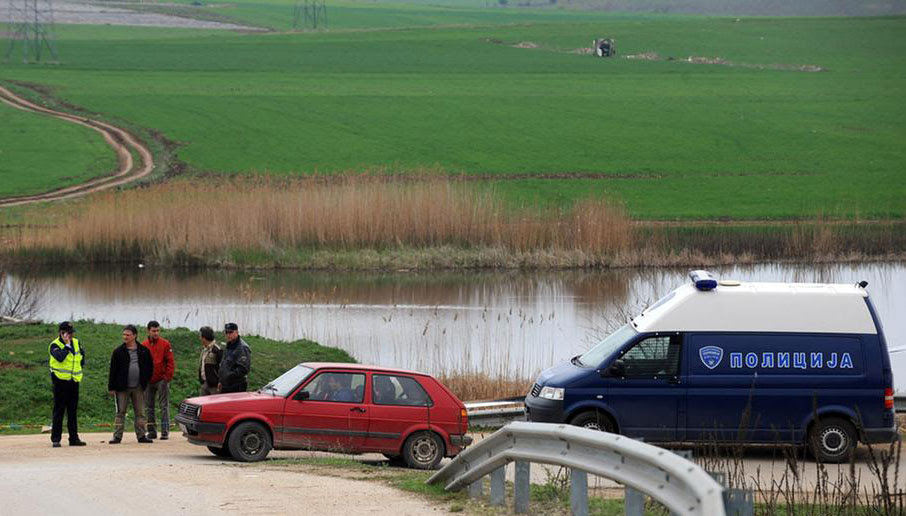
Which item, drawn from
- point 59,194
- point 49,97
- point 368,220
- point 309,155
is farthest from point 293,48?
point 368,220

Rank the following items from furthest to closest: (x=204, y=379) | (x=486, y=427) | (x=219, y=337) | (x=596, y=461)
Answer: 1. (x=219, y=337)
2. (x=486, y=427)
3. (x=204, y=379)
4. (x=596, y=461)

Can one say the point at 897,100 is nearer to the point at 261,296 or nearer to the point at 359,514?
the point at 261,296

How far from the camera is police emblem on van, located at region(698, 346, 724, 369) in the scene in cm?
1989

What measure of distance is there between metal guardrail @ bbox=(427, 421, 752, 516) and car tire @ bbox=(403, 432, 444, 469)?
447 cm

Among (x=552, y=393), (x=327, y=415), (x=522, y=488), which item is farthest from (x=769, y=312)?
(x=522, y=488)

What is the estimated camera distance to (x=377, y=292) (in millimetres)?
48469

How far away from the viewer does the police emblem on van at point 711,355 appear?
65.3 feet

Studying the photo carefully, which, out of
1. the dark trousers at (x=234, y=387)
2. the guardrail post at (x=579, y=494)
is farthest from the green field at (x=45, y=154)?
the guardrail post at (x=579, y=494)

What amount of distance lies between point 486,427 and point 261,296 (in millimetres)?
24092

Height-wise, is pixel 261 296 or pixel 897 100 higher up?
pixel 897 100

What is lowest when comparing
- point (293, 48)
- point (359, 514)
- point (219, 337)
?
point (359, 514)

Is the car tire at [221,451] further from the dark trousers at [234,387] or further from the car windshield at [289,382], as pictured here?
the dark trousers at [234,387]

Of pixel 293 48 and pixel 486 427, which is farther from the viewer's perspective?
pixel 293 48

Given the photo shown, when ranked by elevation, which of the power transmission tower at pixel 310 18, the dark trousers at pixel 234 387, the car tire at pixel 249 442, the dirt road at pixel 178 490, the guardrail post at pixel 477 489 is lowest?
the dirt road at pixel 178 490
